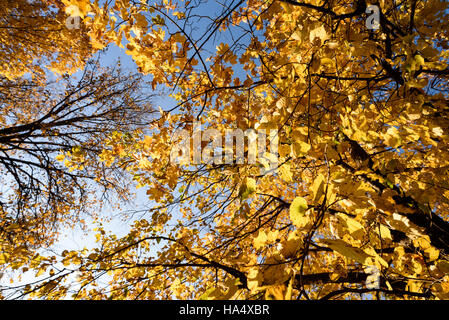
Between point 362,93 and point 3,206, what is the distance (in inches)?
373

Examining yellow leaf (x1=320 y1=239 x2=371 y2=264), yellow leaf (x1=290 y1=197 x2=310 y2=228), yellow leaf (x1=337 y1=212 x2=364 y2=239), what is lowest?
yellow leaf (x1=320 y1=239 x2=371 y2=264)

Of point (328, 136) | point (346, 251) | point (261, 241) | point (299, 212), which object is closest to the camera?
point (346, 251)

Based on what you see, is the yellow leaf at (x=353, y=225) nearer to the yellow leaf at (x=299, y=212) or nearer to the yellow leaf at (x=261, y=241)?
the yellow leaf at (x=299, y=212)

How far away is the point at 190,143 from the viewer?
1.78 metres

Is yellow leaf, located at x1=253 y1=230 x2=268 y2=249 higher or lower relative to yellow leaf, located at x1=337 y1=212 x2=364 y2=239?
lower

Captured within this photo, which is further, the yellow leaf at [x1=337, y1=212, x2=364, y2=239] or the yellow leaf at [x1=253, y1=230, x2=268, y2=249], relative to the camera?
the yellow leaf at [x1=253, y1=230, x2=268, y2=249]

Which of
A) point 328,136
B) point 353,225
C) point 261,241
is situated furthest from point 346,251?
point 328,136

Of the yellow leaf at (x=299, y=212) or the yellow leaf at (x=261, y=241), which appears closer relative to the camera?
the yellow leaf at (x=299, y=212)

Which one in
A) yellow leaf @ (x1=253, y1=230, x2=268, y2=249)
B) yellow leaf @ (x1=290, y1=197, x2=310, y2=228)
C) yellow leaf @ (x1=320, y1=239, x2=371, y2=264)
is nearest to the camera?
yellow leaf @ (x1=320, y1=239, x2=371, y2=264)

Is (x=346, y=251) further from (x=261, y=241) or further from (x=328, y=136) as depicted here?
(x=328, y=136)

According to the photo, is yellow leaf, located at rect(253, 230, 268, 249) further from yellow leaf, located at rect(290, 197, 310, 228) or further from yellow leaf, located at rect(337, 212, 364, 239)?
yellow leaf, located at rect(337, 212, 364, 239)

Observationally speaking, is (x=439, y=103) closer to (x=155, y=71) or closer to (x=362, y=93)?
(x=362, y=93)

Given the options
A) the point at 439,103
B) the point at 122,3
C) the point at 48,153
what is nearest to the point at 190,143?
the point at 122,3

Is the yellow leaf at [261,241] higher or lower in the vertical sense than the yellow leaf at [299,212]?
lower
